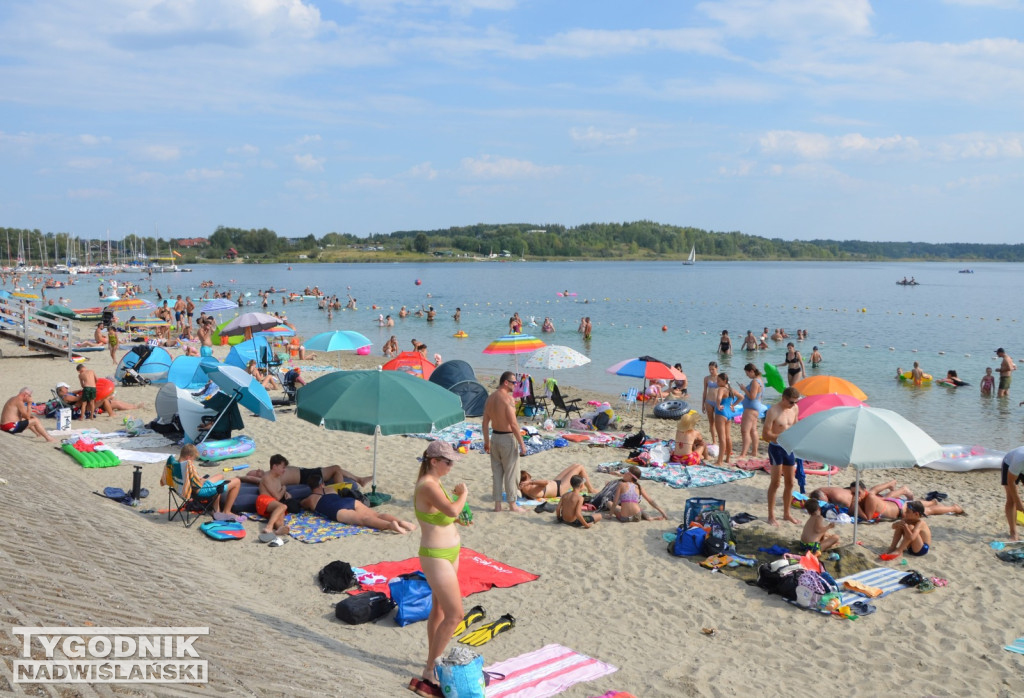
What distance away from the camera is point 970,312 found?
56438 millimetres

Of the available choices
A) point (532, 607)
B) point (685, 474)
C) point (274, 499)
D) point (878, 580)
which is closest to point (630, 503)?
point (685, 474)

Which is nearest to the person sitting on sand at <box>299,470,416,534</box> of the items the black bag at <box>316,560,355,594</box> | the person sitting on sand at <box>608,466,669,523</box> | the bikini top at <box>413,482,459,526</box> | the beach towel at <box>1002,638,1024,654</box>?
the black bag at <box>316,560,355,594</box>

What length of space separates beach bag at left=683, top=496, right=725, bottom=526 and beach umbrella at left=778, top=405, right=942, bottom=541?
107 cm

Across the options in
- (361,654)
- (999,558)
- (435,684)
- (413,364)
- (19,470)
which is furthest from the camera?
(413,364)

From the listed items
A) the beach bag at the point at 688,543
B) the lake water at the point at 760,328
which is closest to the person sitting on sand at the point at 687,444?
the beach bag at the point at 688,543

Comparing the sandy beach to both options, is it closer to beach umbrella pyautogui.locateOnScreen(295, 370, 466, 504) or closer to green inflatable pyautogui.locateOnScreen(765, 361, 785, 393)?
beach umbrella pyautogui.locateOnScreen(295, 370, 466, 504)

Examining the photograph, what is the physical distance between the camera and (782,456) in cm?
908

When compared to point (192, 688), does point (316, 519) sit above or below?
below

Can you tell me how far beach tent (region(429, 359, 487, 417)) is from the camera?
14.9 m

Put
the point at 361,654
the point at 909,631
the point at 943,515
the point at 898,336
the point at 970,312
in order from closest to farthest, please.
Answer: the point at 361,654 → the point at 909,631 → the point at 943,515 → the point at 898,336 → the point at 970,312

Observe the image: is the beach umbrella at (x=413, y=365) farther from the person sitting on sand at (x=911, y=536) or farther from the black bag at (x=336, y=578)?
the person sitting on sand at (x=911, y=536)

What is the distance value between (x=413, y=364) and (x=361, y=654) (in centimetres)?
1068

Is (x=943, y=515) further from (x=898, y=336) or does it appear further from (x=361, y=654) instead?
(x=898, y=336)

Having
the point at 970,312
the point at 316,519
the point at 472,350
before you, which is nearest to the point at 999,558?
the point at 316,519
